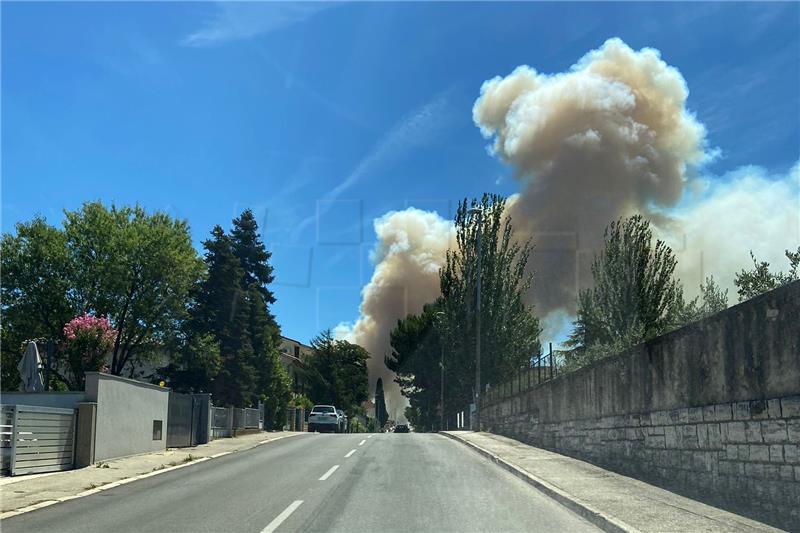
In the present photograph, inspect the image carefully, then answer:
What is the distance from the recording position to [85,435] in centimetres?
1662

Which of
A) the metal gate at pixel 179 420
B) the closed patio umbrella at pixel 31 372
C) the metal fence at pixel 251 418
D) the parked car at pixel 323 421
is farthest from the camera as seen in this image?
the parked car at pixel 323 421

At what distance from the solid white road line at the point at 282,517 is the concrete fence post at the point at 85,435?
8643 millimetres

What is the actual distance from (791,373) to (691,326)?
281cm

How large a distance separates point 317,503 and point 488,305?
31.0 meters

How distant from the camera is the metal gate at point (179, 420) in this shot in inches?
897

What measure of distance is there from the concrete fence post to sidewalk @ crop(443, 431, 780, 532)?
10288mm

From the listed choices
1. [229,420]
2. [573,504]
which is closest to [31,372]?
[229,420]

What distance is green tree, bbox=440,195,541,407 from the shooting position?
131 ft

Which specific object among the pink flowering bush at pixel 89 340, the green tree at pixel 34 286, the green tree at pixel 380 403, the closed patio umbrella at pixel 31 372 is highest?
the green tree at pixel 34 286

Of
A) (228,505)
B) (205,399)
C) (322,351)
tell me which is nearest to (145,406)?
(205,399)

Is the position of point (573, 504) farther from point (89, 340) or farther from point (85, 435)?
point (89, 340)

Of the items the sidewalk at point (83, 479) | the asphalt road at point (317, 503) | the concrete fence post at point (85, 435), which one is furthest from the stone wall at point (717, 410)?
the concrete fence post at point (85, 435)

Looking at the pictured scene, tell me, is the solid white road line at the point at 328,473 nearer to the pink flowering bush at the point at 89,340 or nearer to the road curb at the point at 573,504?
the road curb at the point at 573,504

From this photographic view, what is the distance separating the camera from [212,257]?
37.2m
